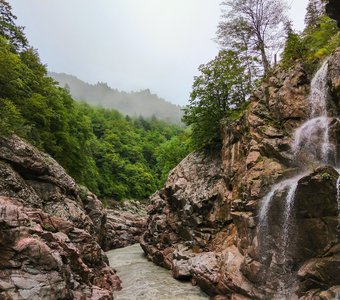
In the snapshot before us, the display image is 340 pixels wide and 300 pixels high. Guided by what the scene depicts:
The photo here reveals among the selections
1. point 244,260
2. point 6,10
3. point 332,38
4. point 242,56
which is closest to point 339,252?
point 244,260

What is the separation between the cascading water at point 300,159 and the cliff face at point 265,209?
0.06 metres

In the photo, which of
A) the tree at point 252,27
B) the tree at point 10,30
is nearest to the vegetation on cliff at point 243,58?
the tree at point 252,27

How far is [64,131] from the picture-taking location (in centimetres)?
3847

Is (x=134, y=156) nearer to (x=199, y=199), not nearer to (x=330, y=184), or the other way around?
(x=199, y=199)

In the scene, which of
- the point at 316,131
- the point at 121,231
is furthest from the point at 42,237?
the point at 121,231

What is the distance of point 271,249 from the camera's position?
55.8 ft

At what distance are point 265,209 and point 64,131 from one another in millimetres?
29448

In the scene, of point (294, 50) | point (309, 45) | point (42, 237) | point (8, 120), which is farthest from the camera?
point (309, 45)

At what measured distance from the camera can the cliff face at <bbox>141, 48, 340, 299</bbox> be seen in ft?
48.5

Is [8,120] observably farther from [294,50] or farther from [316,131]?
[294,50]

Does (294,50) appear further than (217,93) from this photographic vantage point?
No

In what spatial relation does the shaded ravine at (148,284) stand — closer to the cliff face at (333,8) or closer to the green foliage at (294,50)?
the cliff face at (333,8)

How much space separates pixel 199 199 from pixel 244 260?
9803 millimetres

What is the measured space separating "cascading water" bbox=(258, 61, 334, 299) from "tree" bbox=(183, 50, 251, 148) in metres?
9.57
